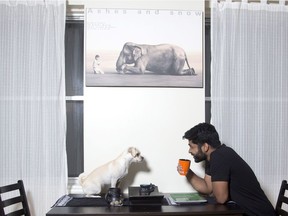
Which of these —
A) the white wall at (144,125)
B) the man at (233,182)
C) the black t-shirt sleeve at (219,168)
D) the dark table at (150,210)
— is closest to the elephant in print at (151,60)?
the white wall at (144,125)

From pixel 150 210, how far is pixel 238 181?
58 centimetres

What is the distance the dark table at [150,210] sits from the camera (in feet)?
5.77

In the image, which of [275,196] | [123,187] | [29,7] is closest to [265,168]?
[275,196]

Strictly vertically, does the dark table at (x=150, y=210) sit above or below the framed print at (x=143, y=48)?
below

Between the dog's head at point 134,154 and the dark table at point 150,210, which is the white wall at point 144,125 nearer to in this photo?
the dog's head at point 134,154

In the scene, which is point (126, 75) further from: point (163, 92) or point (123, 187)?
point (123, 187)

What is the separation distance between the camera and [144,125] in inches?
94.7

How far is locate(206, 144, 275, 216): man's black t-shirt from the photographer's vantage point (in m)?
1.96

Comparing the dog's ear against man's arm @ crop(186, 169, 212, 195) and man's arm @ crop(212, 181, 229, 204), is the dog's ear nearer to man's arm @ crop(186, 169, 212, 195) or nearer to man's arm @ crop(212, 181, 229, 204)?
man's arm @ crop(186, 169, 212, 195)

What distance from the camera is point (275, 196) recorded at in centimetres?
242

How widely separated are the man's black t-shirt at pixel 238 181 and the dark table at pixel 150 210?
0.32 ft

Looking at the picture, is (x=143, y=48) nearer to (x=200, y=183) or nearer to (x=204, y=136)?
(x=204, y=136)

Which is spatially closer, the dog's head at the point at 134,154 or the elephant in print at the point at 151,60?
the dog's head at the point at 134,154

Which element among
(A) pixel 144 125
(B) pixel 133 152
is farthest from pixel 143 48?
(B) pixel 133 152
